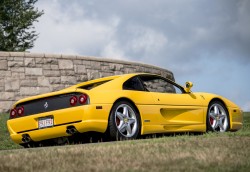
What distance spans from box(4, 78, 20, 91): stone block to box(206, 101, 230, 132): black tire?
9.51 metres

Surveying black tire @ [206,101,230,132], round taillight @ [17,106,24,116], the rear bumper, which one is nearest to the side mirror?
Result: black tire @ [206,101,230,132]

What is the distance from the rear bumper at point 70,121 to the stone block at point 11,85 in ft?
31.4

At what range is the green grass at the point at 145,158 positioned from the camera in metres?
5.55

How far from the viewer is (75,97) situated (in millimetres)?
8484

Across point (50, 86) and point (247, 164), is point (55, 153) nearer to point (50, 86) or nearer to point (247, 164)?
point (247, 164)

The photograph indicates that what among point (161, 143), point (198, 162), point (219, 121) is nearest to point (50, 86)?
point (219, 121)

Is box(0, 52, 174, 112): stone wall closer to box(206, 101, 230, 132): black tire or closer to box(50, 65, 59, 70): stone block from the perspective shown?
box(50, 65, 59, 70): stone block

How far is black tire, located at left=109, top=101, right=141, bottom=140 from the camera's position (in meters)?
8.41

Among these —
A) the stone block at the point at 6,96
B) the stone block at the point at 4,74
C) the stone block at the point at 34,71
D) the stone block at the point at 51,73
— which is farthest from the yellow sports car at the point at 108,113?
the stone block at the point at 51,73

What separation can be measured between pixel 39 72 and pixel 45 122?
1031cm

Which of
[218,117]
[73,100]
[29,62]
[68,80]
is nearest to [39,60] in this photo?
[29,62]

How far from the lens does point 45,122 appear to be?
8742mm

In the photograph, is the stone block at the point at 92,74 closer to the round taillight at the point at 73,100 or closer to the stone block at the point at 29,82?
the stone block at the point at 29,82

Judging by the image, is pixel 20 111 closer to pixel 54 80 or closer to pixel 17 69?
pixel 17 69
